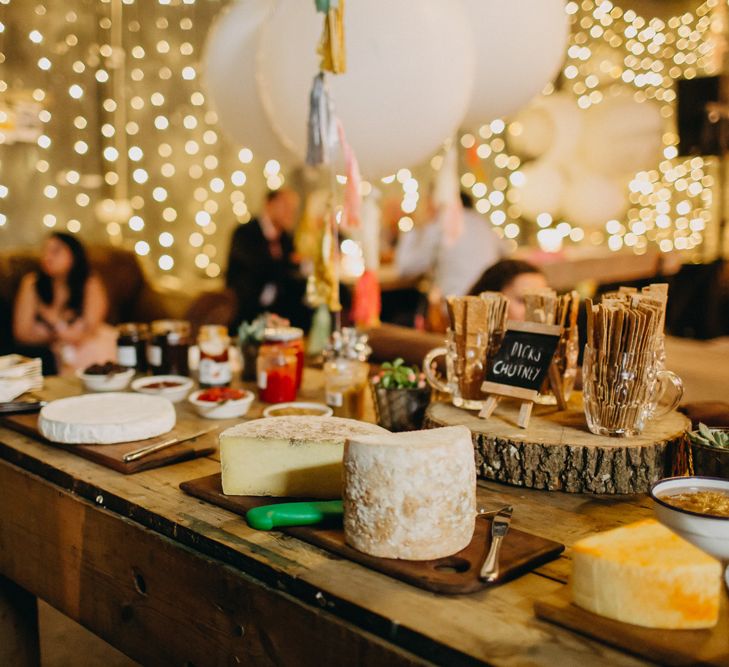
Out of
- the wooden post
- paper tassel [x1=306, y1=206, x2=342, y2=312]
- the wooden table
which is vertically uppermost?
paper tassel [x1=306, y1=206, x2=342, y2=312]

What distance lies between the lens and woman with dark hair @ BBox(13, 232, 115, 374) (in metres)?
4.38

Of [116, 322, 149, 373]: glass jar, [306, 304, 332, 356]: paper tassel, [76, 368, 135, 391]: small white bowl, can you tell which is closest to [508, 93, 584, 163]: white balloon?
[306, 304, 332, 356]: paper tassel

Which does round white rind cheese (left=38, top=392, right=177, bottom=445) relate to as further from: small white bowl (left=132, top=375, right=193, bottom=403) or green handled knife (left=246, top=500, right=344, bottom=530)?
green handled knife (left=246, top=500, right=344, bottom=530)

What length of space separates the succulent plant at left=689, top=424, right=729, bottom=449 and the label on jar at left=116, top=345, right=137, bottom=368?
64.0 inches

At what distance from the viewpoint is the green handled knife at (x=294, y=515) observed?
50.7 inches

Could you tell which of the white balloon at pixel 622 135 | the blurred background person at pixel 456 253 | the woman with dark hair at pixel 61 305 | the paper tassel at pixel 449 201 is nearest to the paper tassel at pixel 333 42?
the paper tassel at pixel 449 201

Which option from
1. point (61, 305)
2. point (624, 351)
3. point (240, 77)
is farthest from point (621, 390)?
point (61, 305)

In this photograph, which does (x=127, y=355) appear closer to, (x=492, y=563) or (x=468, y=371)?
(x=468, y=371)

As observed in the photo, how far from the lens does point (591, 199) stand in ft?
24.1

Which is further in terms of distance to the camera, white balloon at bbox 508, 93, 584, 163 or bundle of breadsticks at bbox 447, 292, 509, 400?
white balloon at bbox 508, 93, 584, 163

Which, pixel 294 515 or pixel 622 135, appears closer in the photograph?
pixel 294 515

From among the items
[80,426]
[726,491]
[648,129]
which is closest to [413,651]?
[726,491]

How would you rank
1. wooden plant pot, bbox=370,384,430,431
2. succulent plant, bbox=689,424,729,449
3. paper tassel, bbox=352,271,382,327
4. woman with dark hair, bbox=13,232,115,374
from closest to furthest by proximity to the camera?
succulent plant, bbox=689,424,729,449 < wooden plant pot, bbox=370,384,430,431 < paper tassel, bbox=352,271,382,327 < woman with dark hair, bbox=13,232,115,374

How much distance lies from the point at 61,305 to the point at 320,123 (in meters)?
2.87
